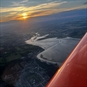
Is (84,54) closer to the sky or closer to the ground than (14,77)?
closer to the sky

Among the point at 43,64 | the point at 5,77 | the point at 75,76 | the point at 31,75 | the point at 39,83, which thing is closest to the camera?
the point at 75,76

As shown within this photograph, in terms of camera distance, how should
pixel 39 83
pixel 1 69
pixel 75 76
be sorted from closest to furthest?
pixel 75 76
pixel 39 83
pixel 1 69

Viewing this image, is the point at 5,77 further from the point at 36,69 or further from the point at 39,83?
the point at 39,83

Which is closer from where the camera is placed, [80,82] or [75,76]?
[80,82]

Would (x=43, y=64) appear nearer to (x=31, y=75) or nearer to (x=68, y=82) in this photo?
(x=31, y=75)

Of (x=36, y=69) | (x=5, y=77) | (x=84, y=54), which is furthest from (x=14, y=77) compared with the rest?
(x=84, y=54)

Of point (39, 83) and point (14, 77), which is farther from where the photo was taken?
point (14, 77)

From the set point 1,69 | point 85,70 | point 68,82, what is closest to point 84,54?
point 85,70

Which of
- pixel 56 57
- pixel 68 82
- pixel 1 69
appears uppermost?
pixel 68 82

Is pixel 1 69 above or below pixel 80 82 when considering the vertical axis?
below
